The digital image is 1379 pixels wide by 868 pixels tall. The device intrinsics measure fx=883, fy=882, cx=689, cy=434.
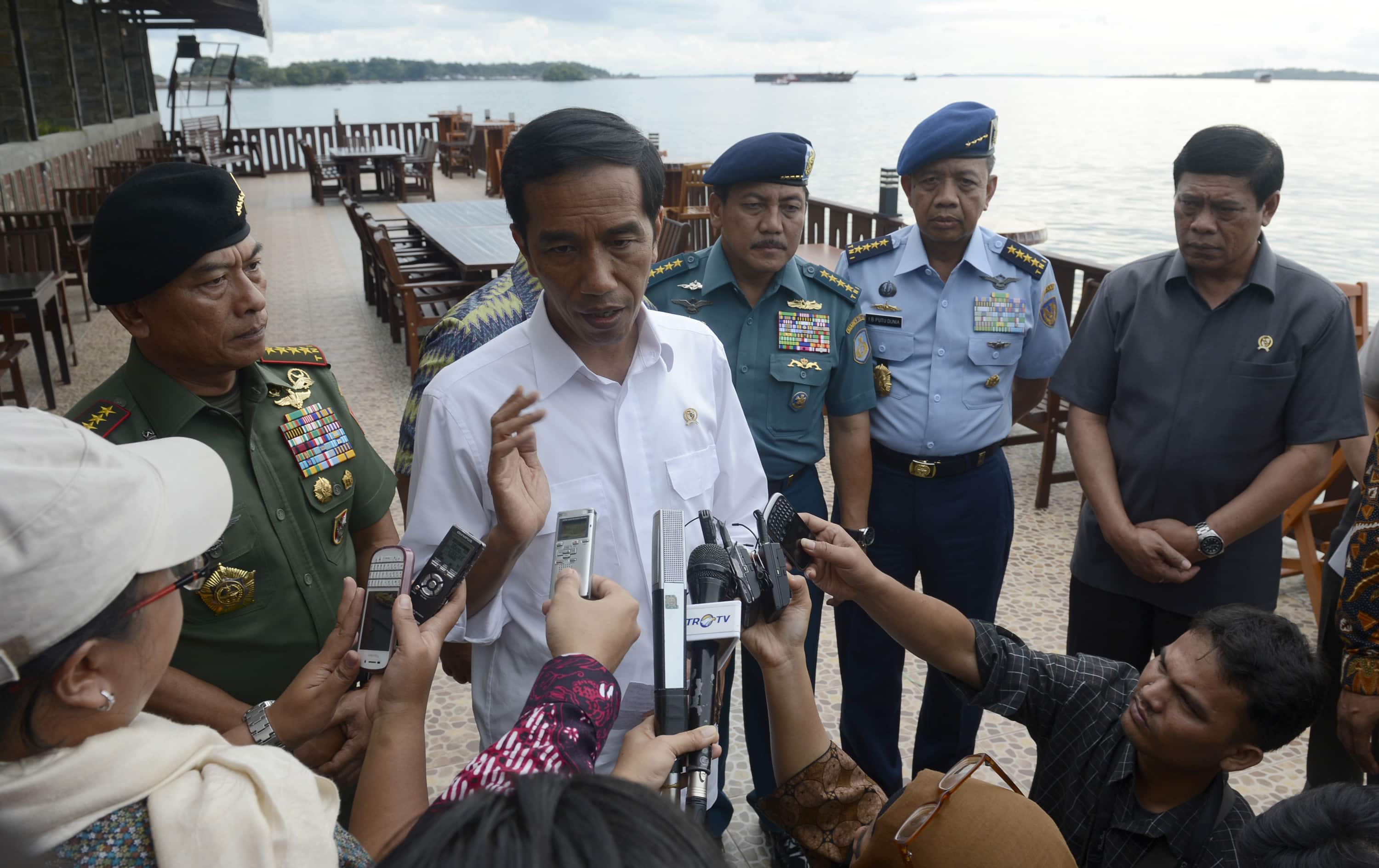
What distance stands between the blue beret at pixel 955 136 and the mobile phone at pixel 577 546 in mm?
1680

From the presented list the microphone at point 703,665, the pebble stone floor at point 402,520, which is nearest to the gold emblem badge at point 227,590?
the microphone at point 703,665

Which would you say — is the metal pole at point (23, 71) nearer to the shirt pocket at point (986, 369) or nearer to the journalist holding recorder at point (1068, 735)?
the shirt pocket at point (986, 369)

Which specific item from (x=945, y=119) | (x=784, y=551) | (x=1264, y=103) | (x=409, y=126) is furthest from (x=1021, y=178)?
(x=1264, y=103)

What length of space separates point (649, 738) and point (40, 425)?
2.13ft

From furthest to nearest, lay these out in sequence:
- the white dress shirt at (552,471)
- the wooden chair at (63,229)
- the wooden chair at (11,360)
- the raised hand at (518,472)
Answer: the wooden chair at (63,229), the wooden chair at (11,360), the white dress shirt at (552,471), the raised hand at (518,472)

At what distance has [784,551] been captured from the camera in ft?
4.83

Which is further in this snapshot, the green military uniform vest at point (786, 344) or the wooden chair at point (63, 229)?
the wooden chair at point (63, 229)

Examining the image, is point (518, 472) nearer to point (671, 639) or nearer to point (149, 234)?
Result: point (671, 639)

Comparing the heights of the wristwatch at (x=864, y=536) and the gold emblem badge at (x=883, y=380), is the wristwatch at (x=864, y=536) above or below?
below

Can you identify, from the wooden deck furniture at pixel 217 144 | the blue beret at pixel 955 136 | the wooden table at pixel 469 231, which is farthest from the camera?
the wooden deck furniture at pixel 217 144

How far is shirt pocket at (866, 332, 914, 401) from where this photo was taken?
2.46m

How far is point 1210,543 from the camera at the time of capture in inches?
81.2

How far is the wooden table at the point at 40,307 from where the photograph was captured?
5.02 m

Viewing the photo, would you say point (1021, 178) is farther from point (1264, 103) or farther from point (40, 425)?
point (1264, 103)
